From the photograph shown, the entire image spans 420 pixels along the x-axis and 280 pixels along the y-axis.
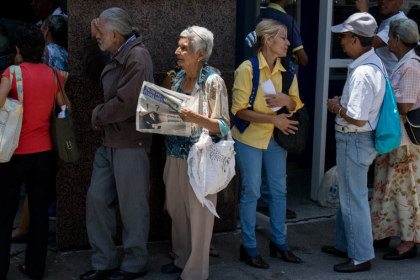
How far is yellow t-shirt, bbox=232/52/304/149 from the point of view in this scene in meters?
4.37

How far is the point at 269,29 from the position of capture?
439 centimetres

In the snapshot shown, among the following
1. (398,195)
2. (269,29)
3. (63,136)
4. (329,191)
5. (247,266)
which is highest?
(269,29)

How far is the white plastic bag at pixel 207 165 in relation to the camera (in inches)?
153

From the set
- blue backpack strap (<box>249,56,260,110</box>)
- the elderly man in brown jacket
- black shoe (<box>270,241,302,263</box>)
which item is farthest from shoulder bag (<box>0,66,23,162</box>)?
black shoe (<box>270,241,302,263</box>)

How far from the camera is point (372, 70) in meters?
4.30

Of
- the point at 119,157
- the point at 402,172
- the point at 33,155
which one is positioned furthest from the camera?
the point at 402,172

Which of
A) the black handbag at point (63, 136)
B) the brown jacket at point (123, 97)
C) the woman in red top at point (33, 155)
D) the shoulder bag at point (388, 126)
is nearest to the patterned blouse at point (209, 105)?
the brown jacket at point (123, 97)

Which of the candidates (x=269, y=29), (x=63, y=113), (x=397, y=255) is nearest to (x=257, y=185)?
(x=269, y=29)

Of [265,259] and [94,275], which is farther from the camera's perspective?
[265,259]

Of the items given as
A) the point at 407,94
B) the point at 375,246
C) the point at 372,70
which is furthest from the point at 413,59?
the point at 375,246

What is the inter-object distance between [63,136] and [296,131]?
1.73m

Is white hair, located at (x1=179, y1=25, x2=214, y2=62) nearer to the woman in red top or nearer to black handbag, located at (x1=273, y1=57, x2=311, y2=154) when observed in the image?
black handbag, located at (x1=273, y1=57, x2=311, y2=154)

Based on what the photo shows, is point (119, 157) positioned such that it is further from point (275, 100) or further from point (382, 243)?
point (382, 243)

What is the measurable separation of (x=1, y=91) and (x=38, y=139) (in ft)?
1.43
